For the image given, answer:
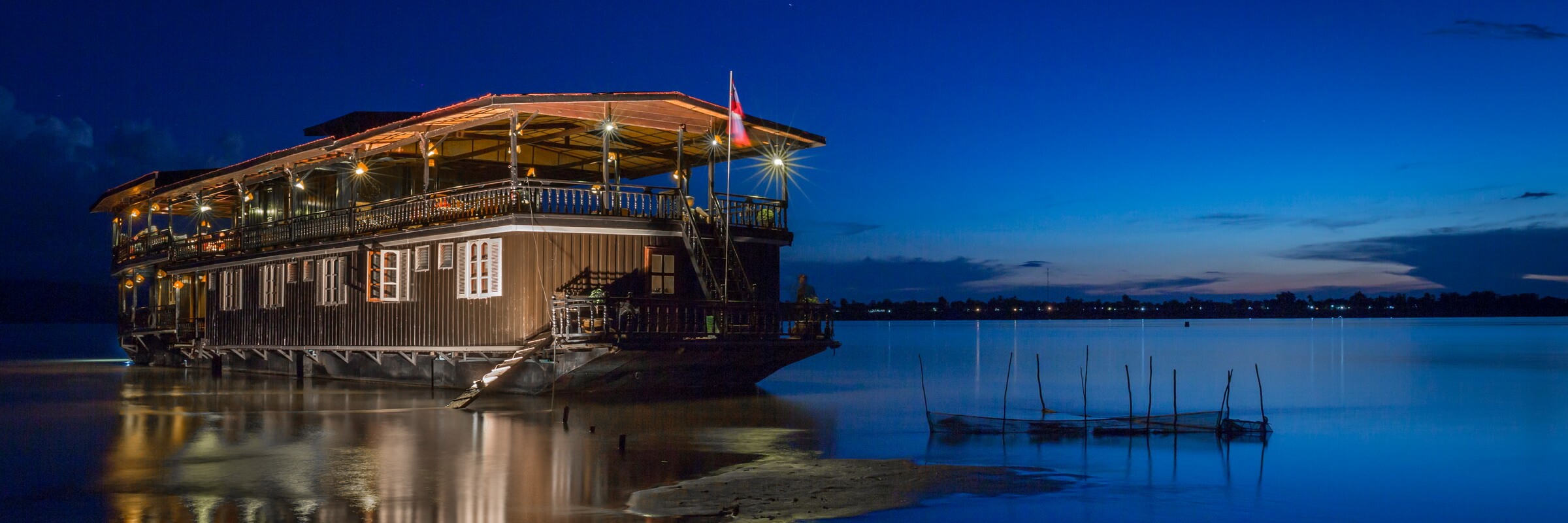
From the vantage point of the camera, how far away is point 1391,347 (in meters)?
85.5

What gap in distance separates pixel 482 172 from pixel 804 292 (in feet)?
36.3

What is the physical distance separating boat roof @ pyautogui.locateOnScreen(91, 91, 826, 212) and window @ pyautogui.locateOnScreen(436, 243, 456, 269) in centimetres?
255

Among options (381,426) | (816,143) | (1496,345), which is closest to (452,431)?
(381,426)

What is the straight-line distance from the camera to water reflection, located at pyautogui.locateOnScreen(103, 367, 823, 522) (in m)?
12.5

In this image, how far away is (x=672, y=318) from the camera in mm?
24875

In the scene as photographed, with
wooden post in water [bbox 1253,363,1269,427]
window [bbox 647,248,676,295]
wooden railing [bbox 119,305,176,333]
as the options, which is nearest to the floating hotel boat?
window [bbox 647,248,676,295]

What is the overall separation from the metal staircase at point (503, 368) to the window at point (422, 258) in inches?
175

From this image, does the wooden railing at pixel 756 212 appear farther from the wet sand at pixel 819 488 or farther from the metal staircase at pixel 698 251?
the wet sand at pixel 819 488

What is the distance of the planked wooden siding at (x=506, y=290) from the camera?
25.7 metres

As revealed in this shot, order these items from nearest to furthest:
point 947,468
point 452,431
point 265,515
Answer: point 265,515
point 947,468
point 452,431

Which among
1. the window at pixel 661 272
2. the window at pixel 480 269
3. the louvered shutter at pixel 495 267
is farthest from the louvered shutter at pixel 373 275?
the window at pixel 661 272

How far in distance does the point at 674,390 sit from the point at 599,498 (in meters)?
14.8

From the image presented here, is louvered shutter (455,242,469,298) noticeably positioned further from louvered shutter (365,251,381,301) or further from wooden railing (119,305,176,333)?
wooden railing (119,305,176,333)

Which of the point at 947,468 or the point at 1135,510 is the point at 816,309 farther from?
the point at 1135,510
